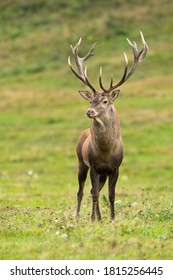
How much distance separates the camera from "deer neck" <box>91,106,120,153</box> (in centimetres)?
1462

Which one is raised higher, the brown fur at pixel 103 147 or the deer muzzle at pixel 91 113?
the deer muzzle at pixel 91 113

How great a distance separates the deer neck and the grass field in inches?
52.9

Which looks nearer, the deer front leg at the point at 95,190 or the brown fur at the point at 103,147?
the brown fur at the point at 103,147

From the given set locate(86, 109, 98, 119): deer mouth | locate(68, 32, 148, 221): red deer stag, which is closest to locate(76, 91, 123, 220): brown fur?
locate(68, 32, 148, 221): red deer stag

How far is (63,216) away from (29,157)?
1884 cm

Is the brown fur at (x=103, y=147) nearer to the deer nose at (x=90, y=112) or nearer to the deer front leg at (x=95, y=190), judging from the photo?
the deer front leg at (x=95, y=190)

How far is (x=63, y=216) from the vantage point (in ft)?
50.6

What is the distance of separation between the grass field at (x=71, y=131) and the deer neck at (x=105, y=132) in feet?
4.41

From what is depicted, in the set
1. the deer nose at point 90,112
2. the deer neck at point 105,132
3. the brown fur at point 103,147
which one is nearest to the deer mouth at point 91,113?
the deer nose at point 90,112

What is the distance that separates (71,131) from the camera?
128 feet

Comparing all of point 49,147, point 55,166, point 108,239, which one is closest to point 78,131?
point 49,147

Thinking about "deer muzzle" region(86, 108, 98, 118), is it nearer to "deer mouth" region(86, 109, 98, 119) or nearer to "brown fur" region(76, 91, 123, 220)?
"deer mouth" region(86, 109, 98, 119)

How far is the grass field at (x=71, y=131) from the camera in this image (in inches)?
484
